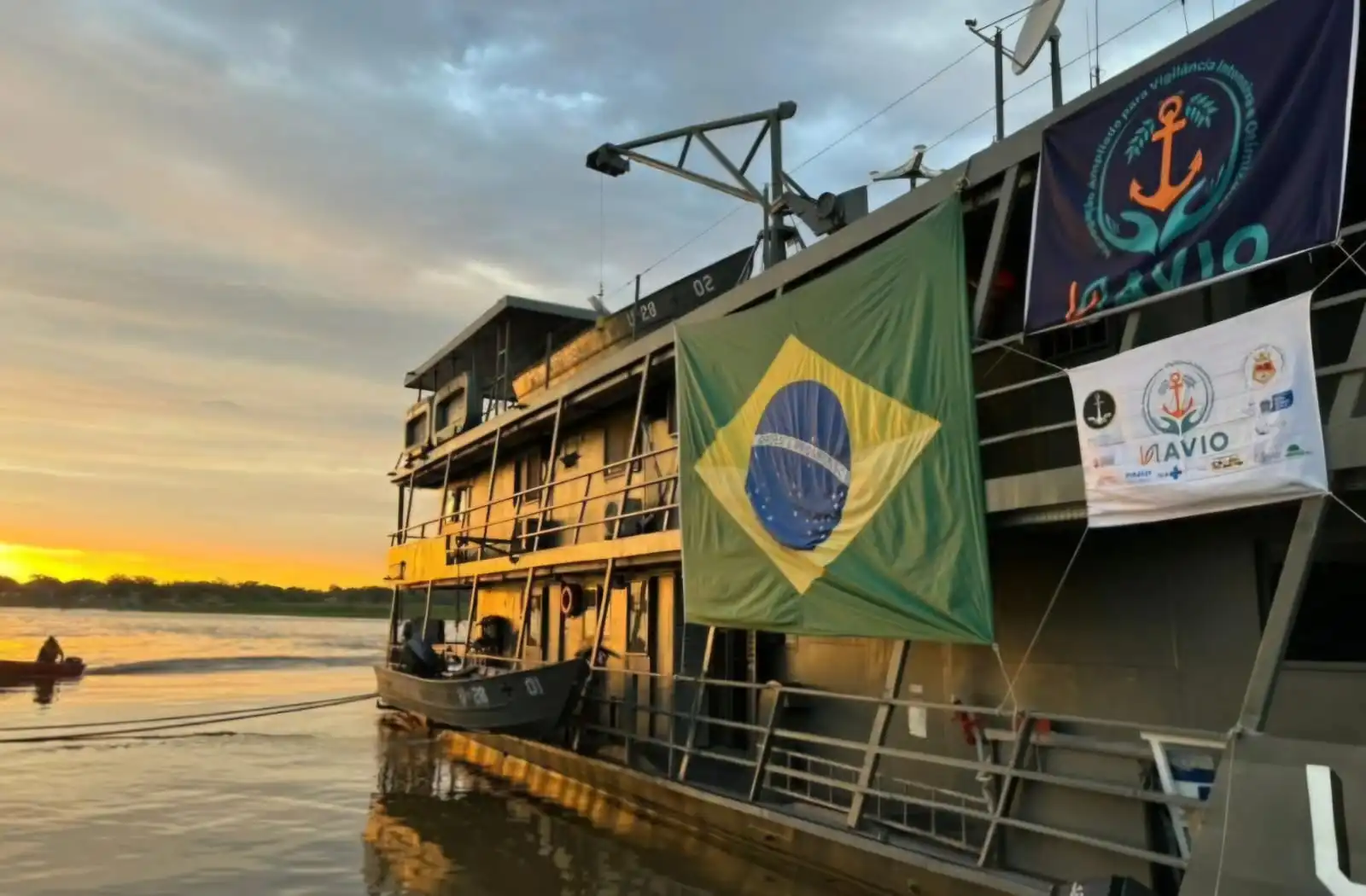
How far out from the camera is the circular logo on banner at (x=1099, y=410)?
20.3ft

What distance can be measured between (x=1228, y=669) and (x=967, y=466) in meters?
2.22

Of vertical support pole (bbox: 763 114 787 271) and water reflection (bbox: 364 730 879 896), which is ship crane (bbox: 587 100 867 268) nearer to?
vertical support pole (bbox: 763 114 787 271)

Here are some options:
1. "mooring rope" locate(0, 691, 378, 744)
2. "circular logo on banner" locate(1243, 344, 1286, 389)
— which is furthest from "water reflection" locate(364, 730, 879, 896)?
"mooring rope" locate(0, 691, 378, 744)

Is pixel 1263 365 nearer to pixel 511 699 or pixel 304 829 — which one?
pixel 511 699

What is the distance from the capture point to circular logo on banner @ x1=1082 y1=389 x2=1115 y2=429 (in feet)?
20.3

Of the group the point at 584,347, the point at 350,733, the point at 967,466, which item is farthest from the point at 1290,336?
the point at 350,733

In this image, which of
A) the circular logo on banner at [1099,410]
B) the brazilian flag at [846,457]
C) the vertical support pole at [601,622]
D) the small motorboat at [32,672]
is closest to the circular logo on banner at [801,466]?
the brazilian flag at [846,457]

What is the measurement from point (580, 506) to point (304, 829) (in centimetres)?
618

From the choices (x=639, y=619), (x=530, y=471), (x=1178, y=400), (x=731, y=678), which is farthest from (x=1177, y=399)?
(x=530, y=471)

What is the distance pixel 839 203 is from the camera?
1146 centimetres

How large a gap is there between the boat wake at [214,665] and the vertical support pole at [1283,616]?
4209cm

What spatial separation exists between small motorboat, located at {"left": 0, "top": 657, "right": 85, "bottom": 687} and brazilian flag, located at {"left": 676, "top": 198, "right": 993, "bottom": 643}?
29404 millimetres

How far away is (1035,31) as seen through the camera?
335 inches

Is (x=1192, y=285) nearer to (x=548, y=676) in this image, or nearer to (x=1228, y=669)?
(x=1228, y=669)
